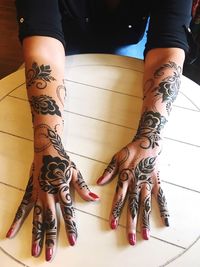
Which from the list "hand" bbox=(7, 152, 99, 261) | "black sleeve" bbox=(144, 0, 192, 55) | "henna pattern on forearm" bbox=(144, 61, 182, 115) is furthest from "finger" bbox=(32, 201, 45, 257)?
"black sleeve" bbox=(144, 0, 192, 55)

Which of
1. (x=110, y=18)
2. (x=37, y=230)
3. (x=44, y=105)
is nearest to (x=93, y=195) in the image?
(x=37, y=230)

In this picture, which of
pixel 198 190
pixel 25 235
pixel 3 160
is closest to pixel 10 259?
pixel 25 235

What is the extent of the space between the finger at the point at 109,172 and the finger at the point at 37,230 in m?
0.13

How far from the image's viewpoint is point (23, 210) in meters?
0.63

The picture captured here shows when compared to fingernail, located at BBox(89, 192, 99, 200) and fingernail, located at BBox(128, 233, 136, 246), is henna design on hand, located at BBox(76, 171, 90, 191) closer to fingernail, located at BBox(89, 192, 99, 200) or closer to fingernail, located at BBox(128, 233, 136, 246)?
fingernail, located at BBox(89, 192, 99, 200)

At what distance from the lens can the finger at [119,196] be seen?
2.06ft

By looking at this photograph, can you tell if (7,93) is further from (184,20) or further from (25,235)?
(184,20)

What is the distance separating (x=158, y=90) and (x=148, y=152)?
6.9 inches

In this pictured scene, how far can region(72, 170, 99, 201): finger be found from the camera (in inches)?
25.9

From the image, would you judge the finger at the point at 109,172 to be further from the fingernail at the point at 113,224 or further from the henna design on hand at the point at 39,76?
the henna design on hand at the point at 39,76

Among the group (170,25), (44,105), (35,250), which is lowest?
(35,250)

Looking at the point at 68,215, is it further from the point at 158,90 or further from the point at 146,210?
the point at 158,90

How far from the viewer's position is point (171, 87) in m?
0.81

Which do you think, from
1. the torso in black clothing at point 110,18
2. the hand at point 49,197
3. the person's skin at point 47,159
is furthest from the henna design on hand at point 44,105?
the torso in black clothing at point 110,18
